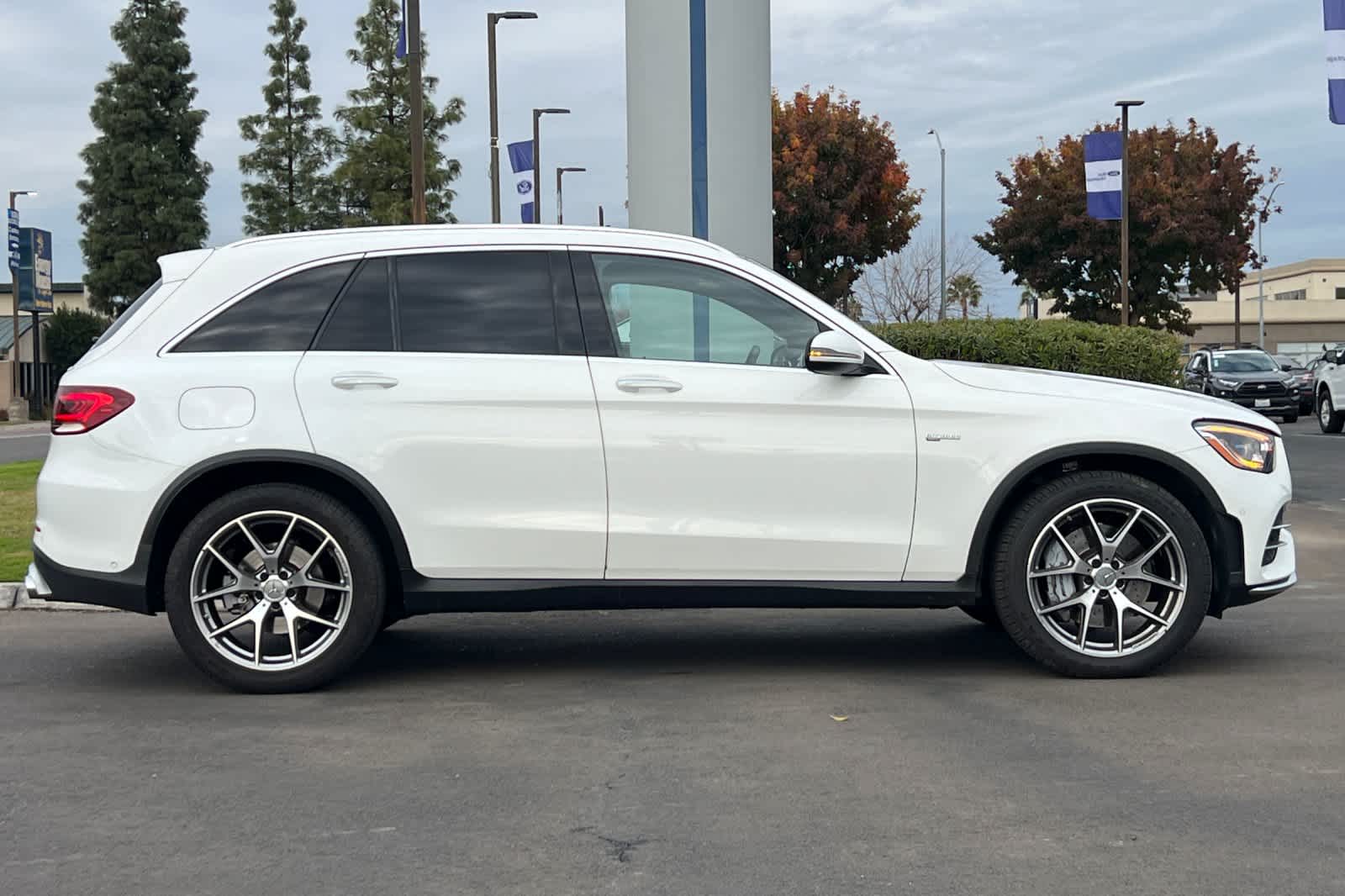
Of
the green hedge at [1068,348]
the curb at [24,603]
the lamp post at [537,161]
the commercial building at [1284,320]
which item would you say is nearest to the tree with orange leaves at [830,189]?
the lamp post at [537,161]

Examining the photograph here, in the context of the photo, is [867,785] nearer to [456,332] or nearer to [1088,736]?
[1088,736]

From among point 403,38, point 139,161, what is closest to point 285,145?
point 139,161

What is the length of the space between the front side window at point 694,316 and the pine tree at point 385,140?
135ft

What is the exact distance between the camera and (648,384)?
6301 millimetres

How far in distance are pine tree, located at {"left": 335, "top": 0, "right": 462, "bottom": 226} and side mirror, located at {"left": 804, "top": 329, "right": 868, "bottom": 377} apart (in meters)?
41.5

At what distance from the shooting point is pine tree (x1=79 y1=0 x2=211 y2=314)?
55.8m

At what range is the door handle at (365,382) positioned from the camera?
6305 mm

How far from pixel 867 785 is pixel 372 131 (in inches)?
1828

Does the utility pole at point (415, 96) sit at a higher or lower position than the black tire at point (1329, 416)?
higher

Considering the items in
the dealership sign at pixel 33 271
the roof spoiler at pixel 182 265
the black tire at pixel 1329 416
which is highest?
the dealership sign at pixel 33 271

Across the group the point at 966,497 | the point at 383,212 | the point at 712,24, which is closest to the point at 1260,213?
the point at 383,212

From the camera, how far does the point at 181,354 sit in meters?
6.38

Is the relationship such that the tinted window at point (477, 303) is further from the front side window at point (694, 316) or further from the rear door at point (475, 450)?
the front side window at point (694, 316)

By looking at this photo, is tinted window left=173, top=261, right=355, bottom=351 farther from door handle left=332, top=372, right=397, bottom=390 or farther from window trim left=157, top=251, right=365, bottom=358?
door handle left=332, top=372, right=397, bottom=390
